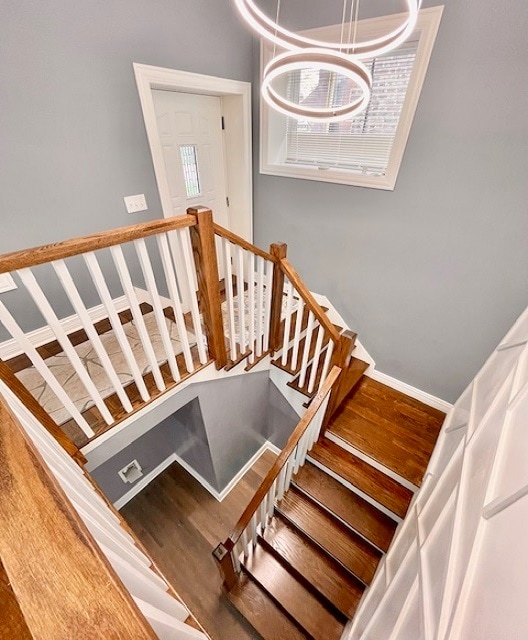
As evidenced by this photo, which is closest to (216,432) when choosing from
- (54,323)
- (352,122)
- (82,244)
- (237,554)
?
(237,554)

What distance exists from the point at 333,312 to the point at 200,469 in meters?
2.15

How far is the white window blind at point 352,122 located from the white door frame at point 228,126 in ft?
1.45

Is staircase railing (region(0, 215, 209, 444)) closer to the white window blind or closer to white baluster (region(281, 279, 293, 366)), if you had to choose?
white baluster (region(281, 279, 293, 366))

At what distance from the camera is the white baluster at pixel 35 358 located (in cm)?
92

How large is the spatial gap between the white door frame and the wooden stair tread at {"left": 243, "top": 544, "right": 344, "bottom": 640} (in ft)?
9.19

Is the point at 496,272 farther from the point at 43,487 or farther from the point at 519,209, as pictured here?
the point at 43,487

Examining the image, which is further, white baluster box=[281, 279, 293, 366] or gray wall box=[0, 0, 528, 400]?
white baluster box=[281, 279, 293, 366]

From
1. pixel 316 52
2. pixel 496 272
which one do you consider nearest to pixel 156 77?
pixel 316 52

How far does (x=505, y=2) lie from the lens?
1407 millimetres

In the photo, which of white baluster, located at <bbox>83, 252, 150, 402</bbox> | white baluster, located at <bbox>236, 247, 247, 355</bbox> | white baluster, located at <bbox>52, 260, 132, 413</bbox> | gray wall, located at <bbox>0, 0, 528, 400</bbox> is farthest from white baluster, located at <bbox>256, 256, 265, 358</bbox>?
gray wall, located at <bbox>0, 0, 528, 400</bbox>

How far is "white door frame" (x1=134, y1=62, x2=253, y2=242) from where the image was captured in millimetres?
1869

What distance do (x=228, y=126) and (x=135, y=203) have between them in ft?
4.12

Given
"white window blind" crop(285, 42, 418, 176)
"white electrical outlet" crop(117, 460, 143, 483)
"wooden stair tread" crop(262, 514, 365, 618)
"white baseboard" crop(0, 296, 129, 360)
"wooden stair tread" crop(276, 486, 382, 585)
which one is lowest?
"white electrical outlet" crop(117, 460, 143, 483)

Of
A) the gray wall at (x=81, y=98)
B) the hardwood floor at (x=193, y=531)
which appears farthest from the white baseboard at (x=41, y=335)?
the hardwood floor at (x=193, y=531)
